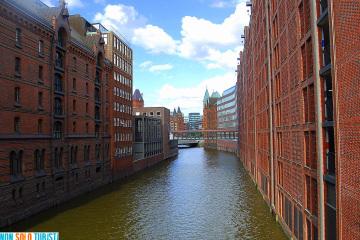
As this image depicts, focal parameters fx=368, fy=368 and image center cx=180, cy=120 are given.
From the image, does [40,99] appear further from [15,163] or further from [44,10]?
[44,10]

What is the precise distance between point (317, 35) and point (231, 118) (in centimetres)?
13780

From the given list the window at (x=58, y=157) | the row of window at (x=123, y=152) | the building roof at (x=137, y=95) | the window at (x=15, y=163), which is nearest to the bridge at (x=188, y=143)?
the building roof at (x=137, y=95)

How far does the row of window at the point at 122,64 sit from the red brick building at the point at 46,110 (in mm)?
7362

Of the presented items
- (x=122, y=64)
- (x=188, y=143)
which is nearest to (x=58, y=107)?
(x=122, y=64)

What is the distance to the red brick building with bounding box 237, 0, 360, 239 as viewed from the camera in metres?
14.1

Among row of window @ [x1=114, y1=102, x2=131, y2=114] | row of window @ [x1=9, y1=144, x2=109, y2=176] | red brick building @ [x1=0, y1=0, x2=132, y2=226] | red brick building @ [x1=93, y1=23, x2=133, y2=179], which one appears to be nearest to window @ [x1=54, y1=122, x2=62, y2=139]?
red brick building @ [x1=0, y1=0, x2=132, y2=226]

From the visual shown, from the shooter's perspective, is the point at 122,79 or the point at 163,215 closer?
the point at 163,215

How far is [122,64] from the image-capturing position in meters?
66.1

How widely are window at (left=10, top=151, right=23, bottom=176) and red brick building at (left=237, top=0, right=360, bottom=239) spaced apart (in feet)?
73.5

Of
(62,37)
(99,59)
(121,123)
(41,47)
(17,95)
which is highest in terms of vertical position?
(62,37)

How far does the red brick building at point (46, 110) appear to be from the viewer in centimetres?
3092

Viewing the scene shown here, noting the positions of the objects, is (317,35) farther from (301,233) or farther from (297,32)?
(301,233)

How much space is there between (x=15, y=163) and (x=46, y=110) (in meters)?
7.41

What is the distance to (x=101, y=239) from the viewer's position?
1085 inches
